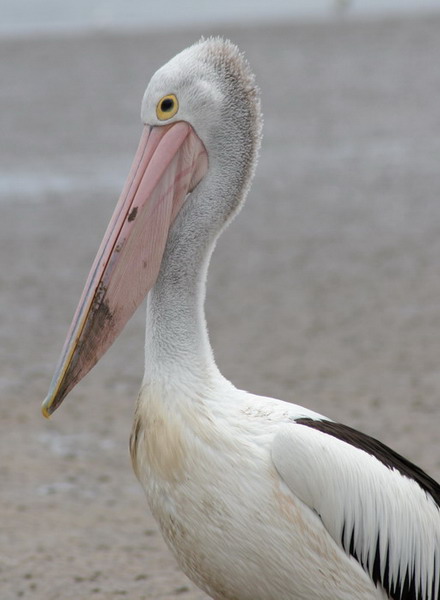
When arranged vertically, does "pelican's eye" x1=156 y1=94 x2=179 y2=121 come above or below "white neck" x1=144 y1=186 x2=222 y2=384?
above

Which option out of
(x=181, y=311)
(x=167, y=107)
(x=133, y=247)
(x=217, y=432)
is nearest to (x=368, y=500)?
(x=217, y=432)

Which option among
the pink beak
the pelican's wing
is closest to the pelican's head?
the pink beak

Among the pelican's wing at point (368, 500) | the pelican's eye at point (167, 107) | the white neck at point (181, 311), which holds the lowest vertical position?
the pelican's wing at point (368, 500)

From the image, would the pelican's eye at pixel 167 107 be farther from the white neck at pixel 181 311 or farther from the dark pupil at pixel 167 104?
the white neck at pixel 181 311

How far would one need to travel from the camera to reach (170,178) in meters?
3.54

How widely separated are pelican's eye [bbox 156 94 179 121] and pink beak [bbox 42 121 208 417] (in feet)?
0.12

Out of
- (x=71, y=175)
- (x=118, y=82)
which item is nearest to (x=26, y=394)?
(x=71, y=175)

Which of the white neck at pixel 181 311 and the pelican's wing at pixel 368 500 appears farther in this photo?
the white neck at pixel 181 311

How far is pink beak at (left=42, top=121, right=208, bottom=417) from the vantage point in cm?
338

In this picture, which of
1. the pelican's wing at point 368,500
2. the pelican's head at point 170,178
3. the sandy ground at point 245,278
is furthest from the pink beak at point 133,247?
the sandy ground at point 245,278

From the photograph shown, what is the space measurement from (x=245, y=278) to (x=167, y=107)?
18.1ft

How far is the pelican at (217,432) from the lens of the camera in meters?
3.28

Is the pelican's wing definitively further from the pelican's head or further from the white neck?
the pelican's head

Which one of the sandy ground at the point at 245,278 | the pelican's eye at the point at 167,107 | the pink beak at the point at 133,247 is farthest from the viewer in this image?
the sandy ground at the point at 245,278
